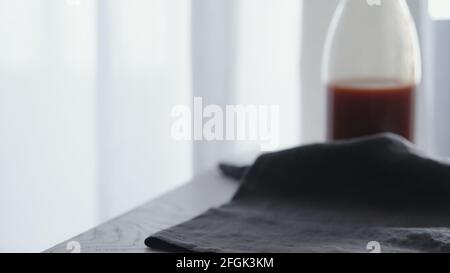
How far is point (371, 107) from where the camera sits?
2.31ft

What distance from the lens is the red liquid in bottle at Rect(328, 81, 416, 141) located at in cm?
70

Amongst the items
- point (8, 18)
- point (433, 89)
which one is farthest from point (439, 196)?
point (8, 18)

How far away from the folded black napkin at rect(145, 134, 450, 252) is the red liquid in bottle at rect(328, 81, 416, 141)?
0.10 metres

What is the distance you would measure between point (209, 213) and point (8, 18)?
897 mm

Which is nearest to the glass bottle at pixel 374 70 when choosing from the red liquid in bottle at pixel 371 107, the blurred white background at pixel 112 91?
the red liquid in bottle at pixel 371 107

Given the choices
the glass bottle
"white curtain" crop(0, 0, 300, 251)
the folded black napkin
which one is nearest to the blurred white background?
"white curtain" crop(0, 0, 300, 251)

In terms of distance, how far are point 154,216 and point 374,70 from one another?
0.93 feet

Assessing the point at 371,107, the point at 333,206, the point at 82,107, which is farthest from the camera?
the point at 82,107

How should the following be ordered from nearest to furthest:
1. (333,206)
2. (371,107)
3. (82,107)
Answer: (333,206) → (371,107) → (82,107)

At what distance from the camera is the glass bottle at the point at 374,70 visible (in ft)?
2.30

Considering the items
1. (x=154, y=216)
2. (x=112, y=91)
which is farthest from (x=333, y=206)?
(x=112, y=91)

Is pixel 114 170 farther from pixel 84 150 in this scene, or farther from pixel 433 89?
pixel 433 89

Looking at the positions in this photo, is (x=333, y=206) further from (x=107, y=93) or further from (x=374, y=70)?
(x=107, y=93)

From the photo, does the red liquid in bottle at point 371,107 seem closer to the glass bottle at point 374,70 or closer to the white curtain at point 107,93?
the glass bottle at point 374,70
